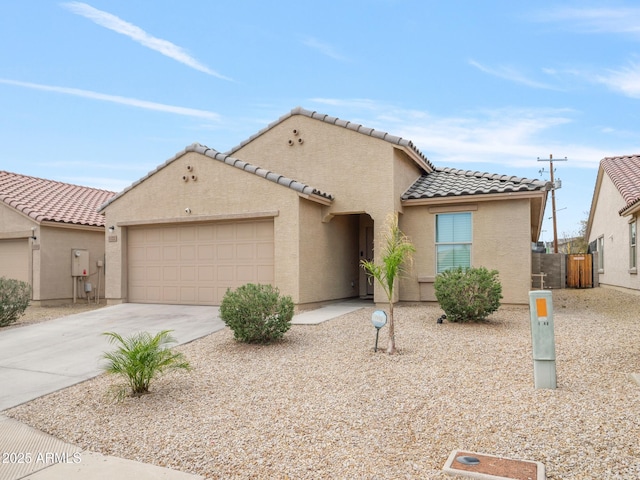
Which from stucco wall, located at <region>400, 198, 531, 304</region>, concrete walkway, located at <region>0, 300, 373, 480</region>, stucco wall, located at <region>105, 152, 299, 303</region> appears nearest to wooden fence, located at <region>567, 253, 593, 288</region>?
stucco wall, located at <region>400, 198, 531, 304</region>

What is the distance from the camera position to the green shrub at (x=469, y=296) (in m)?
9.86

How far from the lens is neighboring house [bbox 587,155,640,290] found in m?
17.0

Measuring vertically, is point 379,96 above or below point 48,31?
below

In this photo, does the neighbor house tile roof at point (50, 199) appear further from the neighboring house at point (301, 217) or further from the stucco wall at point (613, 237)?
the stucco wall at point (613, 237)

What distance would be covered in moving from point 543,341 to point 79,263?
16895 millimetres

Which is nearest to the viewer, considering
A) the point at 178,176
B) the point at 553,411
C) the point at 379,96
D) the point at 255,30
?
the point at 553,411

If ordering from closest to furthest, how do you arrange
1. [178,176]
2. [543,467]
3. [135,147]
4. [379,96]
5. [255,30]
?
[543,467]
[255,30]
[178,176]
[379,96]
[135,147]

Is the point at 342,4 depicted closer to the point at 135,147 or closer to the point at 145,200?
the point at 145,200

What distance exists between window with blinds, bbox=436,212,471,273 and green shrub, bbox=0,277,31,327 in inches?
444

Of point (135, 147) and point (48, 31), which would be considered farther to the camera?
point (135, 147)

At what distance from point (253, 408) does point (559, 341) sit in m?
5.65

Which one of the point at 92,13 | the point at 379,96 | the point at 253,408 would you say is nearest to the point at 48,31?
the point at 92,13

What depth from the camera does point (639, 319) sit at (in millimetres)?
10711

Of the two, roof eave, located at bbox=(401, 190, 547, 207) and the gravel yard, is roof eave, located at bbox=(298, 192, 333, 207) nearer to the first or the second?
roof eave, located at bbox=(401, 190, 547, 207)
